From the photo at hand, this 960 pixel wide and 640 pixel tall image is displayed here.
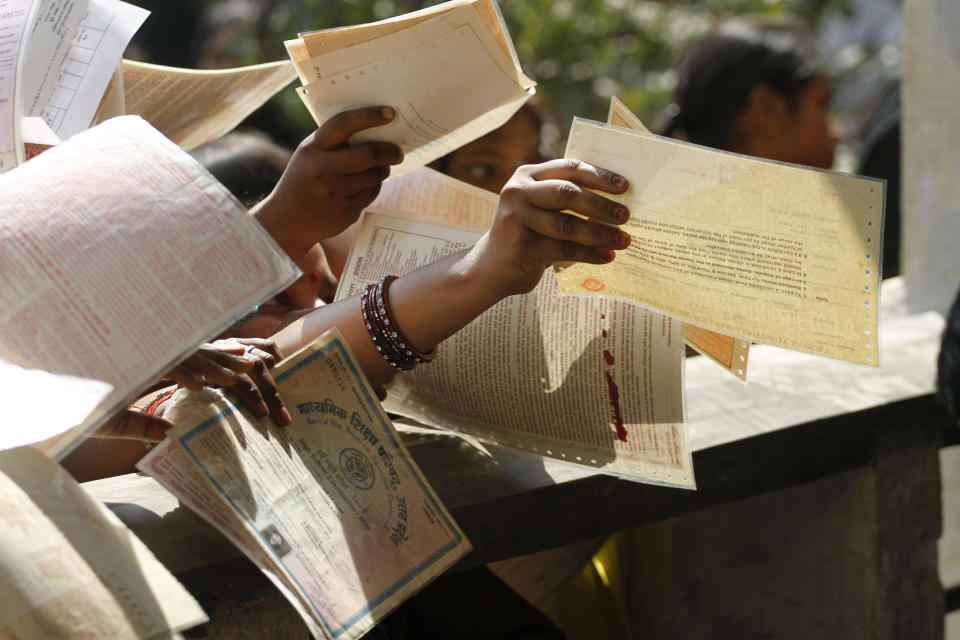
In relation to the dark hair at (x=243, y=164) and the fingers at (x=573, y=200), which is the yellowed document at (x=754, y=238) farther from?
the dark hair at (x=243, y=164)

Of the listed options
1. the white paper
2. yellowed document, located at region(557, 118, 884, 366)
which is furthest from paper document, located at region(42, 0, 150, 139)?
yellowed document, located at region(557, 118, 884, 366)

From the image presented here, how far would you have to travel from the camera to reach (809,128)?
8.88 ft

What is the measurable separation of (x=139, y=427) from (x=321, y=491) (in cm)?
20

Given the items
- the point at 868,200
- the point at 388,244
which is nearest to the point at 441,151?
the point at 388,244

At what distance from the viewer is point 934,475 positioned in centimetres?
169

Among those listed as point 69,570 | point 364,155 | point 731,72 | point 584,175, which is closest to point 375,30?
point 364,155

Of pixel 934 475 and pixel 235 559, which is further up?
pixel 235 559

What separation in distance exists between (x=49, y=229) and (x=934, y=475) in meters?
1.51

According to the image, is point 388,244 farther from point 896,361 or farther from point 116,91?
point 896,361

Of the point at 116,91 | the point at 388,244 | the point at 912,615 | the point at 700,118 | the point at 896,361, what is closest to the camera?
the point at 116,91

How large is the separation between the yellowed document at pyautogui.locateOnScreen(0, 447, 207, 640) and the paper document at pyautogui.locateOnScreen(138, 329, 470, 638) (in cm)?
12

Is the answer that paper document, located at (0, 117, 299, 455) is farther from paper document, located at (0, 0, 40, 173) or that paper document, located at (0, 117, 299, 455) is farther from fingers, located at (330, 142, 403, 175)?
fingers, located at (330, 142, 403, 175)

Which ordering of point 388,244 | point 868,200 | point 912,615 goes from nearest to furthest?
1. point 868,200
2. point 388,244
3. point 912,615

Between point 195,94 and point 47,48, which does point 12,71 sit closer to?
point 47,48
